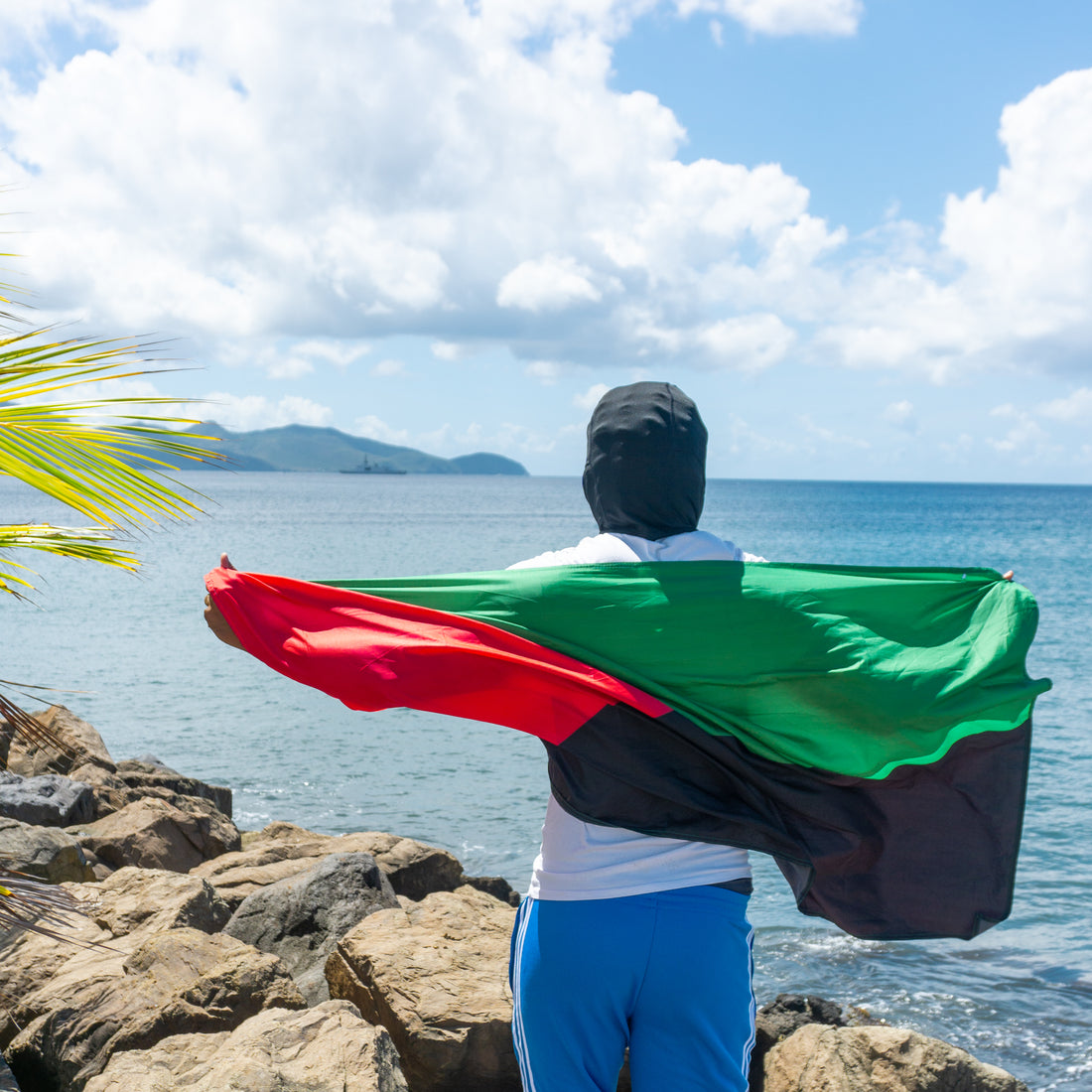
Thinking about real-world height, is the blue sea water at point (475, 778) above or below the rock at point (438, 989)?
below

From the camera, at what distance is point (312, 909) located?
19.9 ft

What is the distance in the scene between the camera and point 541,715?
2479 millimetres

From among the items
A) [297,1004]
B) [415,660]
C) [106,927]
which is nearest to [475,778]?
[106,927]

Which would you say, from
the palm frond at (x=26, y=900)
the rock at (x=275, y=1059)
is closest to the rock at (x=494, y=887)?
the rock at (x=275, y=1059)

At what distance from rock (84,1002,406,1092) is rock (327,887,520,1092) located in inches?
24.4

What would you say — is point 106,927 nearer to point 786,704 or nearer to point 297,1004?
point 297,1004

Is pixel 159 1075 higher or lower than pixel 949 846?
lower

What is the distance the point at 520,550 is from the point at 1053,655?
33054 mm

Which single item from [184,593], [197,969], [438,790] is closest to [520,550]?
[184,593]

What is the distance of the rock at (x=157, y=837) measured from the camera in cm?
782

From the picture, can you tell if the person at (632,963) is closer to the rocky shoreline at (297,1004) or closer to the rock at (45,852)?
the rocky shoreline at (297,1004)

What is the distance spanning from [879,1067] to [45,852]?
5.07 m

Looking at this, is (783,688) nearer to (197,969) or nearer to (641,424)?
(641,424)

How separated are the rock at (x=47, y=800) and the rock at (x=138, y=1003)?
4.08 metres
